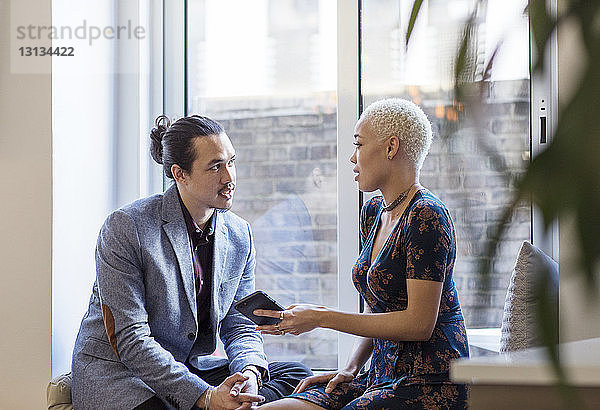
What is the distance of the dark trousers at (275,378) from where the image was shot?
251 cm

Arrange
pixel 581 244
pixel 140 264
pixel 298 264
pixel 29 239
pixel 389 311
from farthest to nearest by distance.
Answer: pixel 298 264 → pixel 29 239 → pixel 140 264 → pixel 389 311 → pixel 581 244

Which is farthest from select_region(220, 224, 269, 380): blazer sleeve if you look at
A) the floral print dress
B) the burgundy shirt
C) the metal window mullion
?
the metal window mullion

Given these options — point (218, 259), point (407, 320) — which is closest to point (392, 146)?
point (407, 320)

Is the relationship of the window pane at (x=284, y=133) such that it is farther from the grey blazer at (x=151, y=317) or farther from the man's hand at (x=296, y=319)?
the man's hand at (x=296, y=319)

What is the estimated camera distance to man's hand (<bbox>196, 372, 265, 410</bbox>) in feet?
7.57

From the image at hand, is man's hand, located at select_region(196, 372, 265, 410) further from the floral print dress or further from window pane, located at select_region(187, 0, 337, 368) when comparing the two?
window pane, located at select_region(187, 0, 337, 368)

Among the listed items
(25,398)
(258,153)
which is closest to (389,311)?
(258,153)

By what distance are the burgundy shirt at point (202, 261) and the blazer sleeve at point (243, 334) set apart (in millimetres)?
117

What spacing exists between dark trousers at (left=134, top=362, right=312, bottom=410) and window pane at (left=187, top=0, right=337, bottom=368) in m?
0.41

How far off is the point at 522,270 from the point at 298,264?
106 centimetres

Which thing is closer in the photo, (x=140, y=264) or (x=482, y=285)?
(x=482, y=285)

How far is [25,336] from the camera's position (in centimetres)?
267

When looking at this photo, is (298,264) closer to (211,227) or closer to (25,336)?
(211,227)

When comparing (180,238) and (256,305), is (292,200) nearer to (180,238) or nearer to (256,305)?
(180,238)
